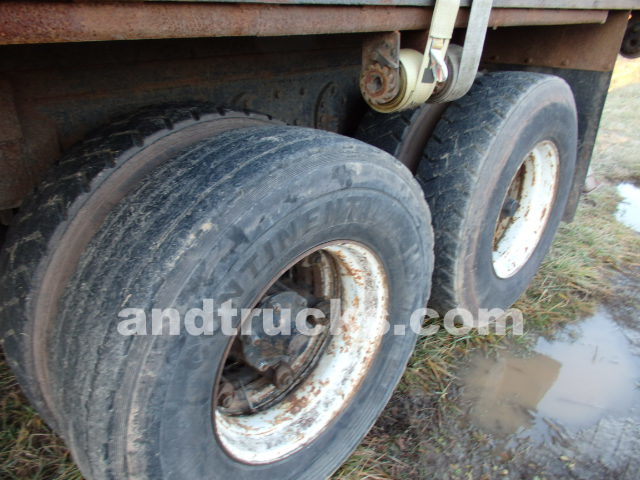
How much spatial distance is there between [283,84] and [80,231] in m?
0.98

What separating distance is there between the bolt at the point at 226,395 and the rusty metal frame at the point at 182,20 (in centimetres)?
100

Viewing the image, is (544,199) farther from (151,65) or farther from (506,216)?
(151,65)

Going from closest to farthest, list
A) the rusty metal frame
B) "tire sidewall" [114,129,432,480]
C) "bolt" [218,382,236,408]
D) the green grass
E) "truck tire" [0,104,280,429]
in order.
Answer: the rusty metal frame, "tire sidewall" [114,129,432,480], "truck tire" [0,104,280,429], "bolt" [218,382,236,408], the green grass

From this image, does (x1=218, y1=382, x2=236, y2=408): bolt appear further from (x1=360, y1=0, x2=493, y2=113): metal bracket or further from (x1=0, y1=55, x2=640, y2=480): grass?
(x1=360, y1=0, x2=493, y2=113): metal bracket

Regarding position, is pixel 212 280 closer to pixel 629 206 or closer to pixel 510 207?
pixel 510 207

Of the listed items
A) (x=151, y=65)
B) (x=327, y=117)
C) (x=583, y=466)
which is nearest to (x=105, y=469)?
(x=151, y=65)

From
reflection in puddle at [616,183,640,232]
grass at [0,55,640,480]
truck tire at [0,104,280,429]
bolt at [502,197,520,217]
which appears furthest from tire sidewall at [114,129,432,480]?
reflection in puddle at [616,183,640,232]

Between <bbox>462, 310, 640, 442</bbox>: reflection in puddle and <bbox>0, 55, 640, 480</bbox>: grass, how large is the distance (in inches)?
4.1

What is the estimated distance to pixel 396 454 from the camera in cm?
194

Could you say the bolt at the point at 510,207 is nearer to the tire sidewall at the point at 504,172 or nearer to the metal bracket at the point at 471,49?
the tire sidewall at the point at 504,172

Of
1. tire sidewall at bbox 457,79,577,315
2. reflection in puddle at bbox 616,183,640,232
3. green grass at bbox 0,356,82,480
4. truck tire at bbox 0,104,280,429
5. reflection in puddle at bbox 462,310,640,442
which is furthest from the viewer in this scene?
reflection in puddle at bbox 616,183,640,232

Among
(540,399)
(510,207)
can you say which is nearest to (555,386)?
(540,399)

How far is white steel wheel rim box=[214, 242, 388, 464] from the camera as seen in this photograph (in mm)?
1529

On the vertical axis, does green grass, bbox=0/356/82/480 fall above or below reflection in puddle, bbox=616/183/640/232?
below
